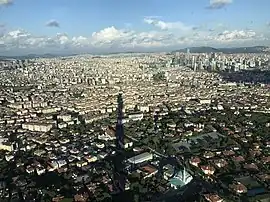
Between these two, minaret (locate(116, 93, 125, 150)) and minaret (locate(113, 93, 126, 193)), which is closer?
minaret (locate(113, 93, 126, 193))

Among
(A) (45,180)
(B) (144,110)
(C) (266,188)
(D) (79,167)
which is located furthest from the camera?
(B) (144,110)

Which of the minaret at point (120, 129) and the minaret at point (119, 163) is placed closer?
the minaret at point (119, 163)

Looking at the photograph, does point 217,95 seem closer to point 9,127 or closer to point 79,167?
point 9,127

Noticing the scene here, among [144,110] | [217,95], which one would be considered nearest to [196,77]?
[217,95]

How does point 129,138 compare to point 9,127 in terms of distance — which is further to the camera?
point 9,127

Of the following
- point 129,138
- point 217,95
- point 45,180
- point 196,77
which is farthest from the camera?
point 196,77

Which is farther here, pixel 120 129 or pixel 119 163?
pixel 120 129

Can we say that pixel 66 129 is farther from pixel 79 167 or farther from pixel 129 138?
pixel 79 167

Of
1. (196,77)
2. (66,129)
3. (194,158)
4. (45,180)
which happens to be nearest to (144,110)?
(66,129)

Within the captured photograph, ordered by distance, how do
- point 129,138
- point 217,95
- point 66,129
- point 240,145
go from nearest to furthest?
point 240,145
point 129,138
point 66,129
point 217,95
